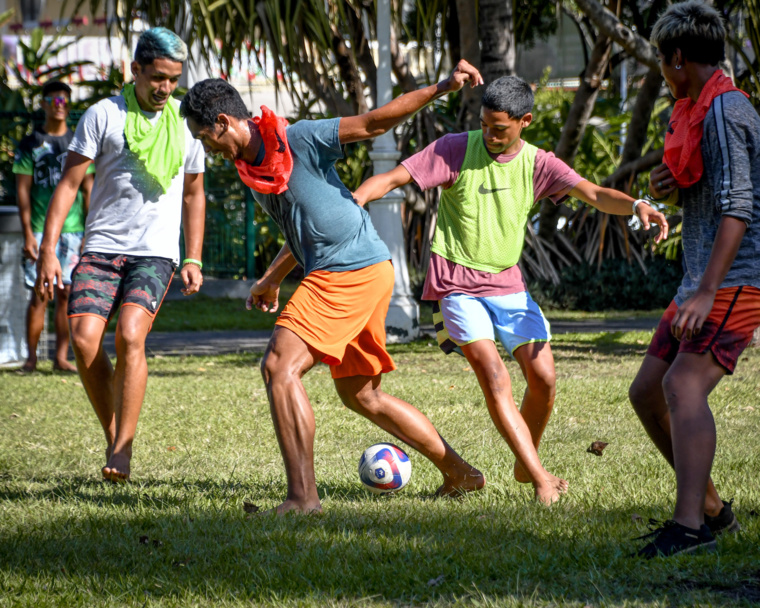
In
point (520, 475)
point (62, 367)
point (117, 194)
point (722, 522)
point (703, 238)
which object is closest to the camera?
point (703, 238)

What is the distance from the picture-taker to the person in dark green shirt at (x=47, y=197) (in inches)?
331

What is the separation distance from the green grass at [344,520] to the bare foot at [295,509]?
8 cm

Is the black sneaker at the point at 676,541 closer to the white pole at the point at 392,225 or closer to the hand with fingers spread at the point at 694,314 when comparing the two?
the hand with fingers spread at the point at 694,314

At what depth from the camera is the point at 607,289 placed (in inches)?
563

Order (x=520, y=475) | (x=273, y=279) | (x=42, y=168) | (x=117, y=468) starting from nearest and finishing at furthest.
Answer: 1. (x=273, y=279)
2. (x=520, y=475)
3. (x=117, y=468)
4. (x=42, y=168)

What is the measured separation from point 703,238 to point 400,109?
4.19ft

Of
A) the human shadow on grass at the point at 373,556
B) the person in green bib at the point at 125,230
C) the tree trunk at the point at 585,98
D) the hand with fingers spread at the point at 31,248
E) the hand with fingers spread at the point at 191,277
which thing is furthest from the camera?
the tree trunk at the point at 585,98

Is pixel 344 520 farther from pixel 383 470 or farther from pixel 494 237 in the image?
pixel 494 237

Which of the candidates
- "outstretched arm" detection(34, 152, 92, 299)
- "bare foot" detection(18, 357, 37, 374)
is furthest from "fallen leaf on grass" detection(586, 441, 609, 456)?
"bare foot" detection(18, 357, 37, 374)

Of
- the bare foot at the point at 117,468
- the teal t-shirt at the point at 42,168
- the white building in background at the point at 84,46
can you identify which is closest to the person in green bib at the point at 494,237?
the bare foot at the point at 117,468

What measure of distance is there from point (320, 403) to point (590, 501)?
3032mm

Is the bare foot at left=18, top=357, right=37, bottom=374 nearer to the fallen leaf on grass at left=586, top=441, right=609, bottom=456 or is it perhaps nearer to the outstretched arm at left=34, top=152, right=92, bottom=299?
the outstretched arm at left=34, top=152, right=92, bottom=299

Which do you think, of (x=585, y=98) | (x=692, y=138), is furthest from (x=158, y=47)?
(x=585, y=98)

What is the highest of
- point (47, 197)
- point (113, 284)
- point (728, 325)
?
point (47, 197)
